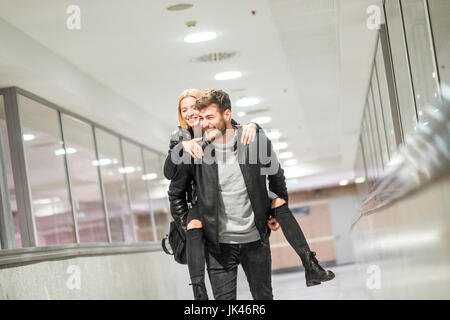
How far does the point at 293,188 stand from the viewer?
2983cm

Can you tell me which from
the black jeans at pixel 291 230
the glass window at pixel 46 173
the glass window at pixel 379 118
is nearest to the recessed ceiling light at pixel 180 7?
the glass window at pixel 46 173

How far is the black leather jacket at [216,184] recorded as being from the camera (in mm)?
3488

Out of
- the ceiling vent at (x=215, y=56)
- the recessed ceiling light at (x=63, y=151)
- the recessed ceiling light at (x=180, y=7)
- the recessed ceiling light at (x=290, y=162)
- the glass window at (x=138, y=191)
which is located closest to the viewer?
the recessed ceiling light at (x=180, y=7)

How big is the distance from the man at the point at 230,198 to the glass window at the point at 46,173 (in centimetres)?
499

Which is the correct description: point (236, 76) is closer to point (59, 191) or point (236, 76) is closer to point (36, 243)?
point (59, 191)

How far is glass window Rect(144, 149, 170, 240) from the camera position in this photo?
1419cm

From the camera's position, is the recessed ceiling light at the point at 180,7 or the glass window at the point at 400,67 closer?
the glass window at the point at 400,67

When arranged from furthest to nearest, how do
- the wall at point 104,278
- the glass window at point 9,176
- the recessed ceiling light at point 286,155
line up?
the recessed ceiling light at point 286,155 < the glass window at point 9,176 < the wall at point 104,278

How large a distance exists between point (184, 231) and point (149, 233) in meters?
10.2

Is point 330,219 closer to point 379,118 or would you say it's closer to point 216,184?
point 379,118

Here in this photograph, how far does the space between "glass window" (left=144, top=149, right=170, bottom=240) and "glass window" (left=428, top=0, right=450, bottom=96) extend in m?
10.5

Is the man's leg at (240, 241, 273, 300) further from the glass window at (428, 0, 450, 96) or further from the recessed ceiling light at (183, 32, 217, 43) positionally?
the recessed ceiling light at (183, 32, 217, 43)

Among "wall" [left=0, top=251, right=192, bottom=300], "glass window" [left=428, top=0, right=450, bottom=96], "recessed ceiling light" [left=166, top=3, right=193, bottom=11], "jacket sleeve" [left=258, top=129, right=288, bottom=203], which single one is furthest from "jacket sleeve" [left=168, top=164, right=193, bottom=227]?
"recessed ceiling light" [left=166, top=3, right=193, bottom=11]

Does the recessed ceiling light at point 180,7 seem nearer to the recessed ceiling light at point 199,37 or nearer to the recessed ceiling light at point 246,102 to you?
the recessed ceiling light at point 199,37
